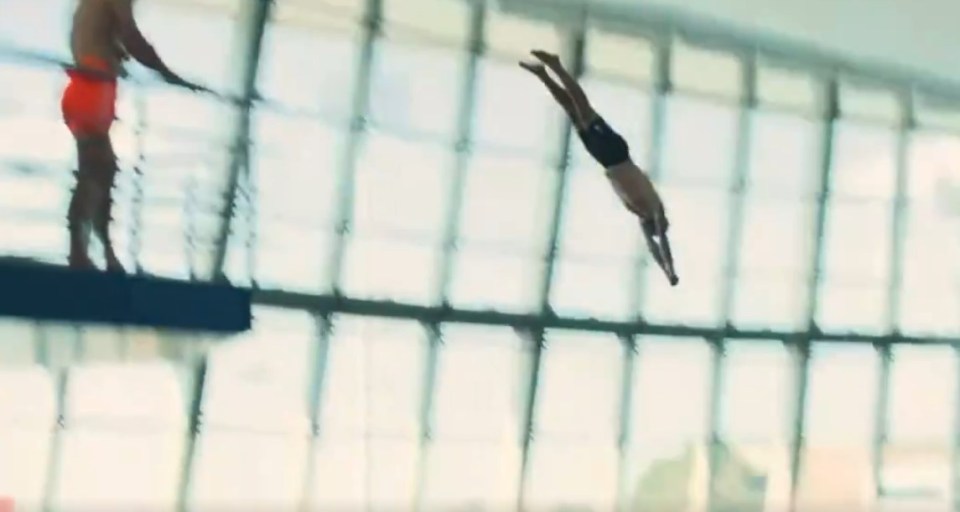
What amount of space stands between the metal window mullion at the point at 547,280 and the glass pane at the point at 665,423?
401 mm

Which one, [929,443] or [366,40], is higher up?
[366,40]

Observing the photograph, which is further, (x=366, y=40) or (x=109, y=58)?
(x=366, y=40)

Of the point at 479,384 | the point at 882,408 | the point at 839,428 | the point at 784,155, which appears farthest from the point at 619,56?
the point at 882,408

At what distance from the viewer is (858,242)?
4.87 m

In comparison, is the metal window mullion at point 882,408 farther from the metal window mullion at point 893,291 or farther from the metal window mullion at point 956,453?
the metal window mullion at point 956,453

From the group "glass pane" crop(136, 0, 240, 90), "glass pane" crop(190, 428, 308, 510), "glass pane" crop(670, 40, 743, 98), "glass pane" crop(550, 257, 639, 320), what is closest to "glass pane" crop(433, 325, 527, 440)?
"glass pane" crop(550, 257, 639, 320)

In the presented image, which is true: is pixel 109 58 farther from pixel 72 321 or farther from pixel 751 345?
pixel 751 345

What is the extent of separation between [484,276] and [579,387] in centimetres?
50

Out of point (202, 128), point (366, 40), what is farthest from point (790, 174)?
point (202, 128)

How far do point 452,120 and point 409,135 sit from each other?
0.57 feet

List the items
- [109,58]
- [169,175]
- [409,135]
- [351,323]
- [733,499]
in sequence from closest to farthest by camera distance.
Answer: [109,58]
[169,175]
[351,323]
[409,135]
[733,499]

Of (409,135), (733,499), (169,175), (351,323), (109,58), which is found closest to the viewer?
(109,58)

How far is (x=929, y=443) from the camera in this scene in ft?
15.3

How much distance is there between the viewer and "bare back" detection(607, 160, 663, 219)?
12.0ft
